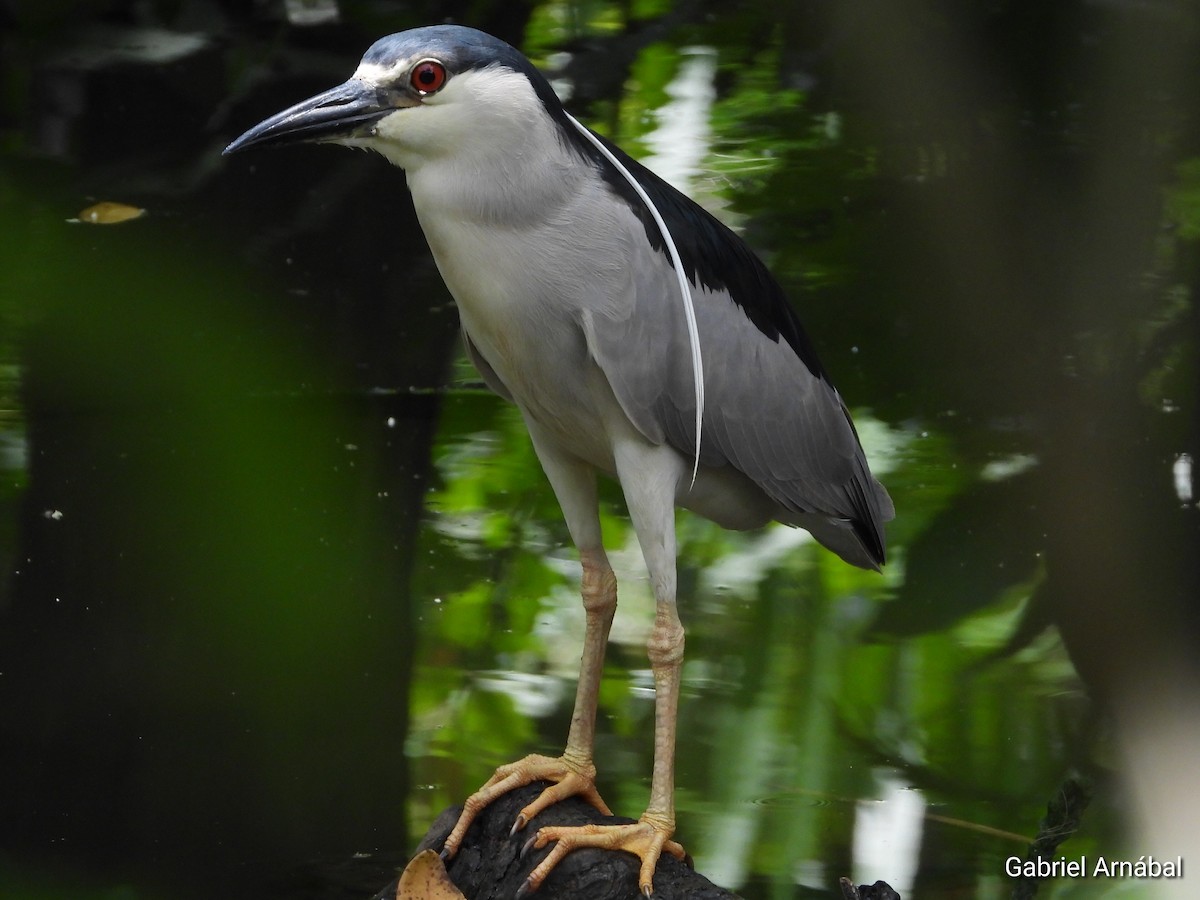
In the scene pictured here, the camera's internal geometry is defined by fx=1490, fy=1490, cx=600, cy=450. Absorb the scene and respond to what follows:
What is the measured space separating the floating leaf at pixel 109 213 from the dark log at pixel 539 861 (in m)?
2.91

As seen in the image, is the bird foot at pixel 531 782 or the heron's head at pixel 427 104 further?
the bird foot at pixel 531 782

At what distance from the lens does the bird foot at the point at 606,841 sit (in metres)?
2.03

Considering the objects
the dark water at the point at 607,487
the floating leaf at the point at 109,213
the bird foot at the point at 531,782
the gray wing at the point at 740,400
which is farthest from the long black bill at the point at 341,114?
the floating leaf at the point at 109,213

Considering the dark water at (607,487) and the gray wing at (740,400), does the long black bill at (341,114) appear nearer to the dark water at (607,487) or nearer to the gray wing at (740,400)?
the gray wing at (740,400)

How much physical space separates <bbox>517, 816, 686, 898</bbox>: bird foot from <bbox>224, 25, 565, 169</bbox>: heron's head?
93 centimetres

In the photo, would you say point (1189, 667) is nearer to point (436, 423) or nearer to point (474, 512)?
point (474, 512)

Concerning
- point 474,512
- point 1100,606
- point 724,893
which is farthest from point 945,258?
point 724,893

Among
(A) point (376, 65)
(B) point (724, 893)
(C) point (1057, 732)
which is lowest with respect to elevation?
(C) point (1057, 732)

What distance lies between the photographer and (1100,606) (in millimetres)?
3379

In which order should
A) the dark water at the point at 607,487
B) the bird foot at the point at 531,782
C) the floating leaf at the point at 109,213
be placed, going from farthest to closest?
1. the floating leaf at the point at 109,213
2. the dark water at the point at 607,487
3. the bird foot at the point at 531,782

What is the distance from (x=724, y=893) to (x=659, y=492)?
1.80 ft

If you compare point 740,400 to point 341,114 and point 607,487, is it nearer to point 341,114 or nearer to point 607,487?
point 341,114

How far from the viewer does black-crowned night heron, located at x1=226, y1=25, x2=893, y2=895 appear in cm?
191

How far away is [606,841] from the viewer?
2062 millimetres
